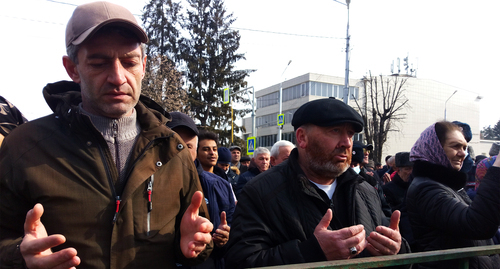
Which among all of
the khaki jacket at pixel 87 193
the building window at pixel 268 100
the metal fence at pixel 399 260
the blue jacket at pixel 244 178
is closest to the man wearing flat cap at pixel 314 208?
the metal fence at pixel 399 260

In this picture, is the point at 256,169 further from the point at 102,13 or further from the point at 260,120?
the point at 260,120

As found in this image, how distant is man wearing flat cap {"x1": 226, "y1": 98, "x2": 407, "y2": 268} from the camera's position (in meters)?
1.85

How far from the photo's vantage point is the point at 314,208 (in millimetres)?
2111

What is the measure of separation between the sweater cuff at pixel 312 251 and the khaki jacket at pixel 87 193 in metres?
0.55

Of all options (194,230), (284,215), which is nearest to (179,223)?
(194,230)

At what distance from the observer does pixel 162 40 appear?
2734cm

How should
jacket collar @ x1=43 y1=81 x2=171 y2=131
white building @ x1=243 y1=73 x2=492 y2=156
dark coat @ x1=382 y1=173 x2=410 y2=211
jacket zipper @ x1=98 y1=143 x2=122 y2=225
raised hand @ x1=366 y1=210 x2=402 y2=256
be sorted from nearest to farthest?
jacket zipper @ x1=98 y1=143 x2=122 y2=225 → jacket collar @ x1=43 y1=81 x2=171 y2=131 → raised hand @ x1=366 y1=210 x2=402 y2=256 → dark coat @ x1=382 y1=173 x2=410 y2=211 → white building @ x1=243 y1=73 x2=492 y2=156

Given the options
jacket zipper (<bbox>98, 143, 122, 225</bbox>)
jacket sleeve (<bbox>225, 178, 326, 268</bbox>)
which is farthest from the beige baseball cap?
jacket sleeve (<bbox>225, 178, 326, 268</bbox>)

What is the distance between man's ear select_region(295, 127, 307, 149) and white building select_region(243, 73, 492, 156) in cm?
3927

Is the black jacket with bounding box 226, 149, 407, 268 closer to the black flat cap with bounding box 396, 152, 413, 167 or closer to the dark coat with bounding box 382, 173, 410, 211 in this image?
the dark coat with bounding box 382, 173, 410, 211

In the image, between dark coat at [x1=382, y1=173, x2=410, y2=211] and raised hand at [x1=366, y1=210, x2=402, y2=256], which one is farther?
dark coat at [x1=382, y1=173, x2=410, y2=211]

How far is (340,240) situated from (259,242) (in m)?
0.50

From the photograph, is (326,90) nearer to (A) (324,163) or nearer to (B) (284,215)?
(A) (324,163)

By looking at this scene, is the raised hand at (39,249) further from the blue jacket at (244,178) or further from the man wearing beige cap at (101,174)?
the blue jacket at (244,178)
